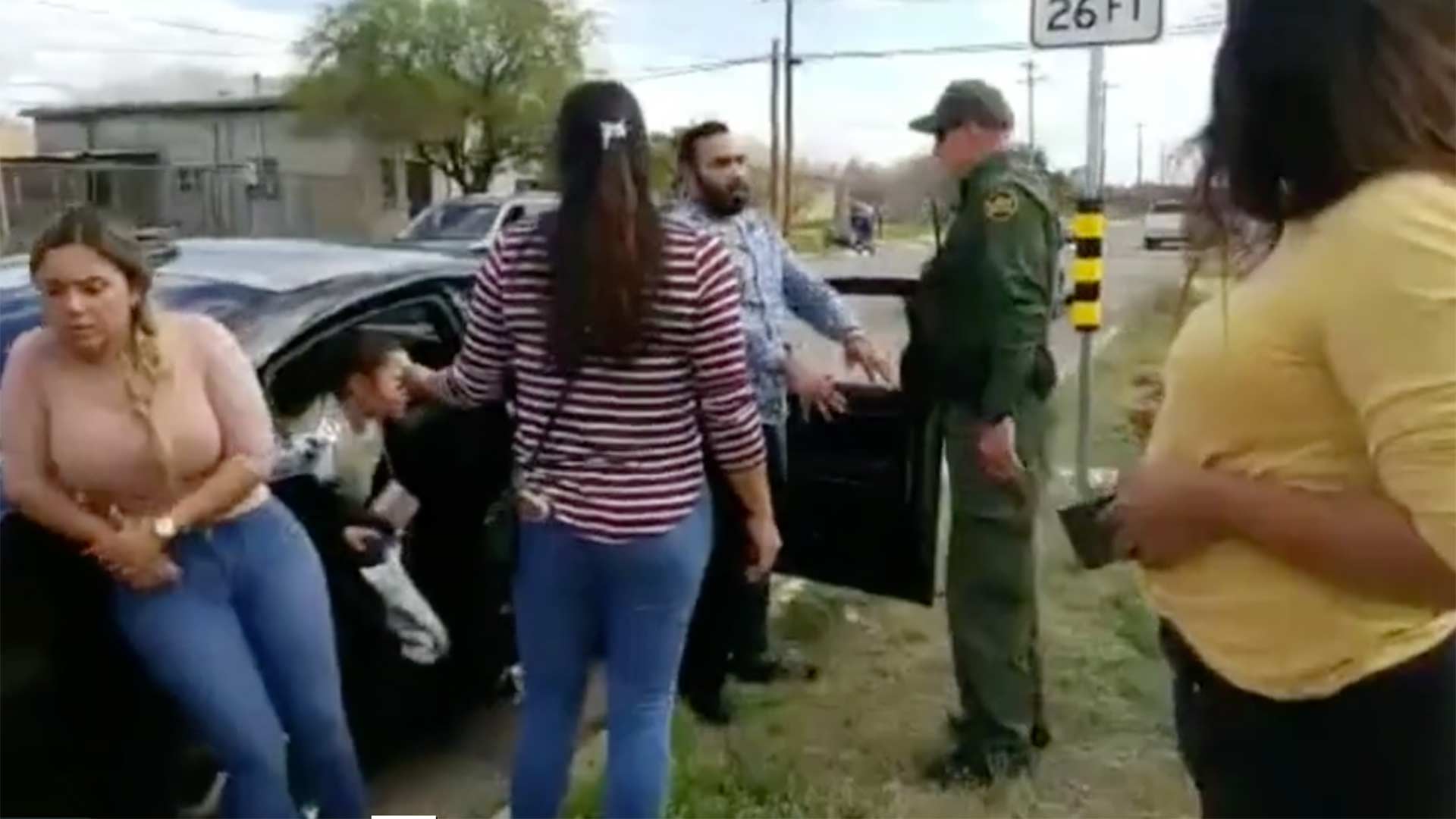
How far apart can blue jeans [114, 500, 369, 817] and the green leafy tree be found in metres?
36.4

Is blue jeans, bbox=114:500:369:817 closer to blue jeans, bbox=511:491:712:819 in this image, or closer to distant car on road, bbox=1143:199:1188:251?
blue jeans, bbox=511:491:712:819

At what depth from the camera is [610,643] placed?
10.2 ft

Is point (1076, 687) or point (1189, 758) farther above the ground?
point (1189, 758)

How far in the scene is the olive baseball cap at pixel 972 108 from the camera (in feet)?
12.8

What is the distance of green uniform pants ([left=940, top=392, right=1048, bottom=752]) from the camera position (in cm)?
406

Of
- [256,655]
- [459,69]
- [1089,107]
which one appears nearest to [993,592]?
[256,655]

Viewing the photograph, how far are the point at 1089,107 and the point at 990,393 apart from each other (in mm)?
4123

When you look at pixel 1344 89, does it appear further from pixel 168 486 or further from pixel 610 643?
pixel 168 486

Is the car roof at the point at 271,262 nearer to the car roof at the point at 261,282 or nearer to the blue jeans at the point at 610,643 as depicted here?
the car roof at the point at 261,282

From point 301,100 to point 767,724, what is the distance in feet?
130

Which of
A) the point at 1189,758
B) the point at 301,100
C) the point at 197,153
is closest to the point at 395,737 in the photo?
the point at 1189,758

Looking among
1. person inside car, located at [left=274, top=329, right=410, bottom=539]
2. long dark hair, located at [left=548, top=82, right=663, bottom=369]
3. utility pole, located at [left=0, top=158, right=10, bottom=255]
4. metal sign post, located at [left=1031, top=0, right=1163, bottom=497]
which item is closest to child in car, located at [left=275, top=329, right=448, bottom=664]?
person inside car, located at [left=274, top=329, right=410, bottom=539]

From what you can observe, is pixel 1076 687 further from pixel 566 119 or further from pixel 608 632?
pixel 566 119

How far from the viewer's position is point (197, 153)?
48156 millimetres
